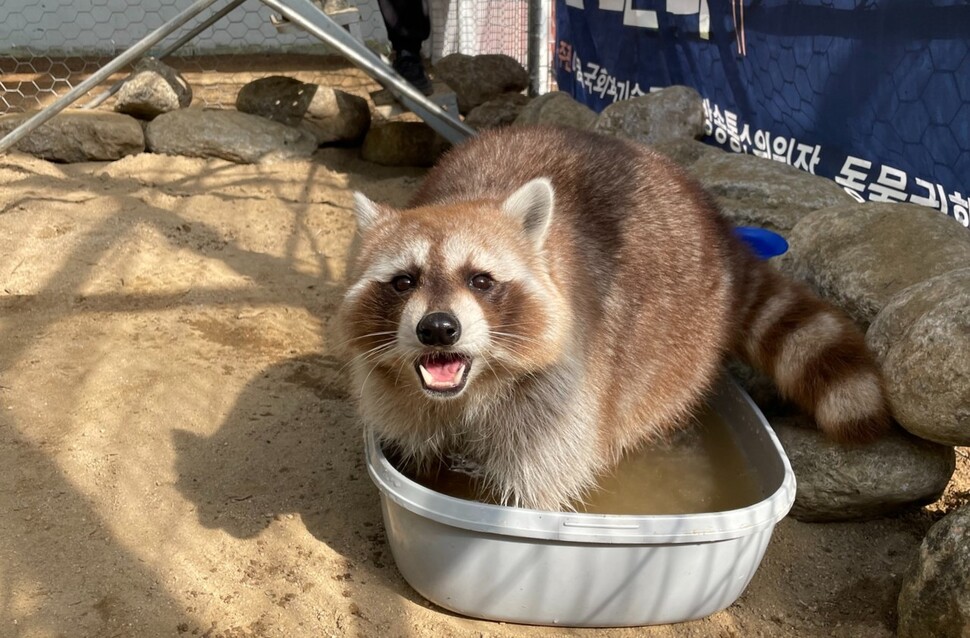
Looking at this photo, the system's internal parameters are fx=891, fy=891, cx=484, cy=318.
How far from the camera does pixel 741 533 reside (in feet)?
8.07

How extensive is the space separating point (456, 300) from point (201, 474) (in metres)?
1.36

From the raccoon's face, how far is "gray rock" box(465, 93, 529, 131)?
4491 mm

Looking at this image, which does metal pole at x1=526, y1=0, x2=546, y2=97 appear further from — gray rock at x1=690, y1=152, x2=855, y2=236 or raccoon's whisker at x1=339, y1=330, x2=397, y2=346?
raccoon's whisker at x1=339, y1=330, x2=397, y2=346

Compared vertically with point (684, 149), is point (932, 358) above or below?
above

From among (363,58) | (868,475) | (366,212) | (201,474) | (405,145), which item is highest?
(366,212)

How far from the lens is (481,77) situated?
766cm

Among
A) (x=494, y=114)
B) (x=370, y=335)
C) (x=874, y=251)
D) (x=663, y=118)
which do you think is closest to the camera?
(x=370, y=335)

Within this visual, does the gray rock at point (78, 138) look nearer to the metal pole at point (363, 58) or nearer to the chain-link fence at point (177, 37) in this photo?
the metal pole at point (363, 58)

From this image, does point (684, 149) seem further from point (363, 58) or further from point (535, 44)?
point (535, 44)

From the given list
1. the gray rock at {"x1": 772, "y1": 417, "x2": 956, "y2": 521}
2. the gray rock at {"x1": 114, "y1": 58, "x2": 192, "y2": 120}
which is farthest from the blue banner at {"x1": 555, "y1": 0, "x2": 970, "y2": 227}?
the gray rock at {"x1": 114, "y1": 58, "x2": 192, "y2": 120}

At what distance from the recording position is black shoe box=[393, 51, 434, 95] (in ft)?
21.1

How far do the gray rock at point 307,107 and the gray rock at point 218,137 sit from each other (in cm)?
31

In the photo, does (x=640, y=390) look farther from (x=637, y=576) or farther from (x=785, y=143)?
(x=785, y=143)

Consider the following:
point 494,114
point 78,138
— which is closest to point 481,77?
point 494,114
